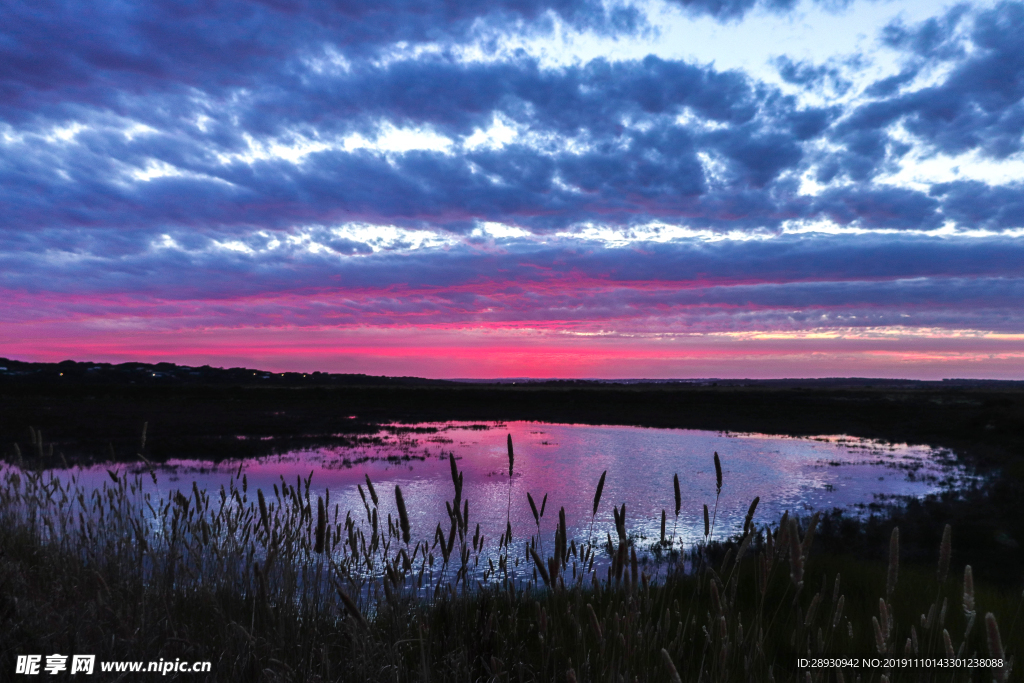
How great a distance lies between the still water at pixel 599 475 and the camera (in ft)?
41.0

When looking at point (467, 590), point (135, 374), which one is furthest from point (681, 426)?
point (135, 374)

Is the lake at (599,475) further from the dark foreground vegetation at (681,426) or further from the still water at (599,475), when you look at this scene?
the dark foreground vegetation at (681,426)

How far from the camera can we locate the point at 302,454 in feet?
71.4

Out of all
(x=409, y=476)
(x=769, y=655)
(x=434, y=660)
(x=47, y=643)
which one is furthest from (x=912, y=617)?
(x=409, y=476)

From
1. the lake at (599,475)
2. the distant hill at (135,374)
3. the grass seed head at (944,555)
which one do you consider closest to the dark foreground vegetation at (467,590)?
the grass seed head at (944,555)

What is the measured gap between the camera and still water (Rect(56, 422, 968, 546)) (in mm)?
12484

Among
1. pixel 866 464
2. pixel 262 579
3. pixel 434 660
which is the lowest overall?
pixel 866 464

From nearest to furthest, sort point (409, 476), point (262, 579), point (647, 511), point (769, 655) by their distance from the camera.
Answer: point (262, 579) < point (769, 655) < point (647, 511) < point (409, 476)

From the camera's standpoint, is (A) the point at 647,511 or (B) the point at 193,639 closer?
(B) the point at 193,639

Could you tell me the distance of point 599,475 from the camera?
17266 mm

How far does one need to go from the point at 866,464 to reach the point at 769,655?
20.3m

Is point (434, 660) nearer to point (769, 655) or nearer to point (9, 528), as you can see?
point (769, 655)

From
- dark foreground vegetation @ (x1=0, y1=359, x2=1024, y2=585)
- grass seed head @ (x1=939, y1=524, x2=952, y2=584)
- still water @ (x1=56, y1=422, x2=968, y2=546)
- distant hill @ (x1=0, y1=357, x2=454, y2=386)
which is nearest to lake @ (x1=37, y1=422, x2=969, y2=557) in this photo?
still water @ (x1=56, y1=422, x2=968, y2=546)

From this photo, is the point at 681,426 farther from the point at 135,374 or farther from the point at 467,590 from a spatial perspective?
the point at 135,374
